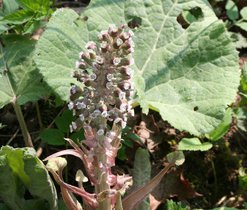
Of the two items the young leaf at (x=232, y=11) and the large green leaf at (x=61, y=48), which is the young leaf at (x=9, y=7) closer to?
the large green leaf at (x=61, y=48)

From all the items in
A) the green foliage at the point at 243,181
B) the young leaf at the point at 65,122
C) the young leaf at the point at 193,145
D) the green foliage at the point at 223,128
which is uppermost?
the young leaf at the point at 65,122

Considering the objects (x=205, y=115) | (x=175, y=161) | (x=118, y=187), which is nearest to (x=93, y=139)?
(x=118, y=187)

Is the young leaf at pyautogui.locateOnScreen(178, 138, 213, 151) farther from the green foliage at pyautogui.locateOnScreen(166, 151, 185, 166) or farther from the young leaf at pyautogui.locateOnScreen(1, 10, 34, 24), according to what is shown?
the young leaf at pyautogui.locateOnScreen(1, 10, 34, 24)

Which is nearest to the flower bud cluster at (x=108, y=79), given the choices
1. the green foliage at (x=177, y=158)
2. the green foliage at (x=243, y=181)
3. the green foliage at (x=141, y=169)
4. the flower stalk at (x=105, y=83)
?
the flower stalk at (x=105, y=83)

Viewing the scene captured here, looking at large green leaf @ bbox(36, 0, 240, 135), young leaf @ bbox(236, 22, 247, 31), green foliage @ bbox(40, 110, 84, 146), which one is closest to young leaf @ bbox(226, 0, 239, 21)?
young leaf @ bbox(236, 22, 247, 31)

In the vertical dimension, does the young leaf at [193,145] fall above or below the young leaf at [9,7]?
below

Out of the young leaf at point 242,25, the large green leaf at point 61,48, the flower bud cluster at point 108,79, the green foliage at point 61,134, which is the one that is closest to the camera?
the flower bud cluster at point 108,79

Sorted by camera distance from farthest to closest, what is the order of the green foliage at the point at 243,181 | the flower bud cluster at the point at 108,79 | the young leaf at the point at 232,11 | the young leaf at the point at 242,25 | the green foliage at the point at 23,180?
the young leaf at the point at 232,11 < the young leaf at the point at 242,25 < the green foliage at the point at 243,181 < the green foliage at the point at 23,180 < the flower bud cluster at the point at 108,79

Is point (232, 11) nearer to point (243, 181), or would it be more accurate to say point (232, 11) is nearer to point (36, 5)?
point (243, 181)
